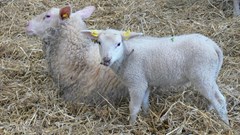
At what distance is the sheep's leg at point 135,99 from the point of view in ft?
A: 13.2

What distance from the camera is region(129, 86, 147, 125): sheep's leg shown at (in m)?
4.02

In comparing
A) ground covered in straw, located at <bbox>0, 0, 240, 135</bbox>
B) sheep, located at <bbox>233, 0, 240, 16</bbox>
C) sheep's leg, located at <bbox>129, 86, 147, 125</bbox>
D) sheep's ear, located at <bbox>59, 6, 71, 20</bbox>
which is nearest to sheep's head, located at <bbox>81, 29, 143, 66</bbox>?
sheep's leg, located at <bbox>129, 86, 147, 125</bbox>

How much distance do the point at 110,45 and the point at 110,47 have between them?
17 millimetres

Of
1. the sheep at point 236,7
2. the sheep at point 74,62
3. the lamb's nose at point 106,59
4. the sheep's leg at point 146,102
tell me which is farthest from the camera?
the sheep at point 236,7

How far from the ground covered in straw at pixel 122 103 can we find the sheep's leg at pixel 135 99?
3.7 inches

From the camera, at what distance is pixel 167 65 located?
13.2 feet

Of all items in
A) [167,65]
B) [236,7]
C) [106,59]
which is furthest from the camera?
[236,7]

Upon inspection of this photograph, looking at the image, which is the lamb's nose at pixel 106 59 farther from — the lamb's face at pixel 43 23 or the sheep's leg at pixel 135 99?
the lamb's face at pixel 43 23

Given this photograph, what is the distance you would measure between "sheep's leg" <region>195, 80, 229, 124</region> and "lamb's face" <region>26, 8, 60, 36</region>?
162 centimetres

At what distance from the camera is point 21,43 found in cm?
591

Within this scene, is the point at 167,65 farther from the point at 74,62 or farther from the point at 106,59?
the point at 74,62

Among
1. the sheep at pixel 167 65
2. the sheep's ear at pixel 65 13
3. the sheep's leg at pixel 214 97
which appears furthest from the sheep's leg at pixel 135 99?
the sheep's ear at pixel 65 13

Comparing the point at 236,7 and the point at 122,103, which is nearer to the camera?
the point at 122,103

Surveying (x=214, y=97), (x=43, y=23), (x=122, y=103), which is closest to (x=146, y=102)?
(x=122, y=103)
